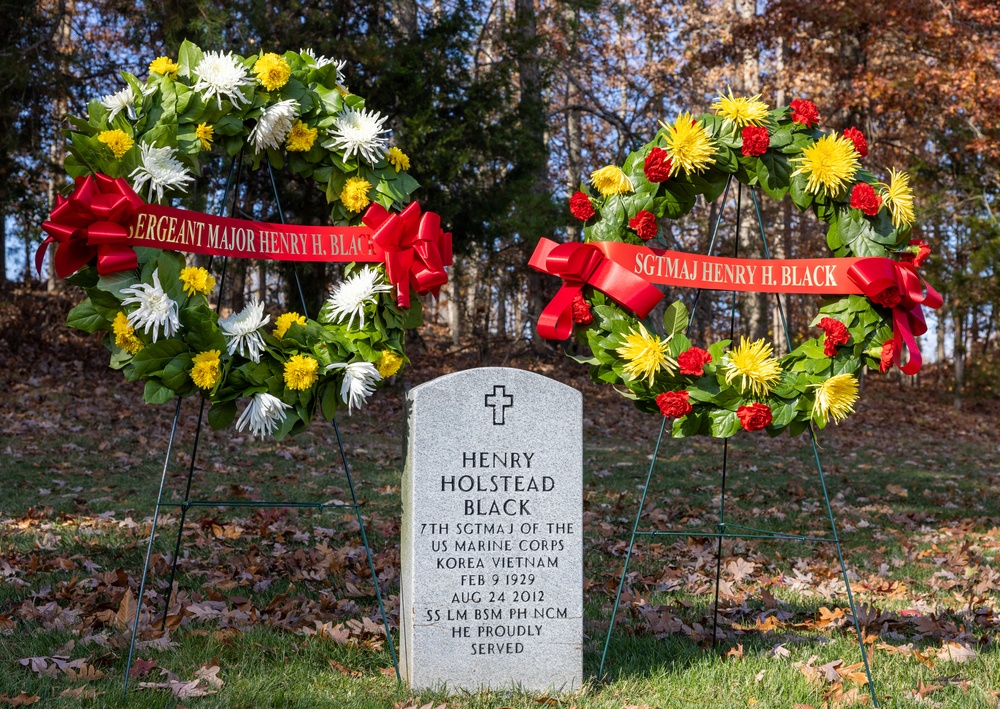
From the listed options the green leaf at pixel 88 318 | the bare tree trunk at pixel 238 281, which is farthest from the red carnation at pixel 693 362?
the bare tree trunk at pixel 238 281

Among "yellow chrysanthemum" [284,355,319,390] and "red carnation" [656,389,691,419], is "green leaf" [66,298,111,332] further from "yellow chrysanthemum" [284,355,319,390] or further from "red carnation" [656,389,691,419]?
"red carnation" [656,389,691,419]

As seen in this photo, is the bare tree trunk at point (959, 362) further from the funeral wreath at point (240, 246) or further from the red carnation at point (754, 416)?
the funeral wreath at point (240, 246)

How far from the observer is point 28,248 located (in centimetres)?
1675

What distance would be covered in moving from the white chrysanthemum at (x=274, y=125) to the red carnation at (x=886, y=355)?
10.9 ft

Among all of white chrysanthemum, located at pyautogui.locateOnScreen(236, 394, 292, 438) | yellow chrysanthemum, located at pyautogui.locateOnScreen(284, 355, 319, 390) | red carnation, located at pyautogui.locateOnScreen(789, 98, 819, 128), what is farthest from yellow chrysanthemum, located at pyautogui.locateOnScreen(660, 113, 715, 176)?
white chrysanthemum, located at pyautogui.locateOnScreen(236, 394, 292, 438)

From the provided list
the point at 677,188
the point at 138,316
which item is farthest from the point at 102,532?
the point at 677,188

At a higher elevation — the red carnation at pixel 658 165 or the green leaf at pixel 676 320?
the red carnation at pixel 658 165

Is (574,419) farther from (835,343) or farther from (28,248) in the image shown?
(28,248)

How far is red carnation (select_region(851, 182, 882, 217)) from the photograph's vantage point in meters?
4.99

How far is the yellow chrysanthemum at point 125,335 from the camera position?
4449 millimetres

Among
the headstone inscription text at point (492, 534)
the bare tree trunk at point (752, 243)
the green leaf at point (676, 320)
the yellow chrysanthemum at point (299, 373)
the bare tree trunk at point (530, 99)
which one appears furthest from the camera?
the bare tree trunk at point (752, 243)

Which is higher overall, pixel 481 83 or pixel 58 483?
Answer: pixel 481 83

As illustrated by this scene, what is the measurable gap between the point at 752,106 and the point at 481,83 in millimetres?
10550

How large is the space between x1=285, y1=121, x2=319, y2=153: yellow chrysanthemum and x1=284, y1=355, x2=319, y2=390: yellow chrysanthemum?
124 centimetres
